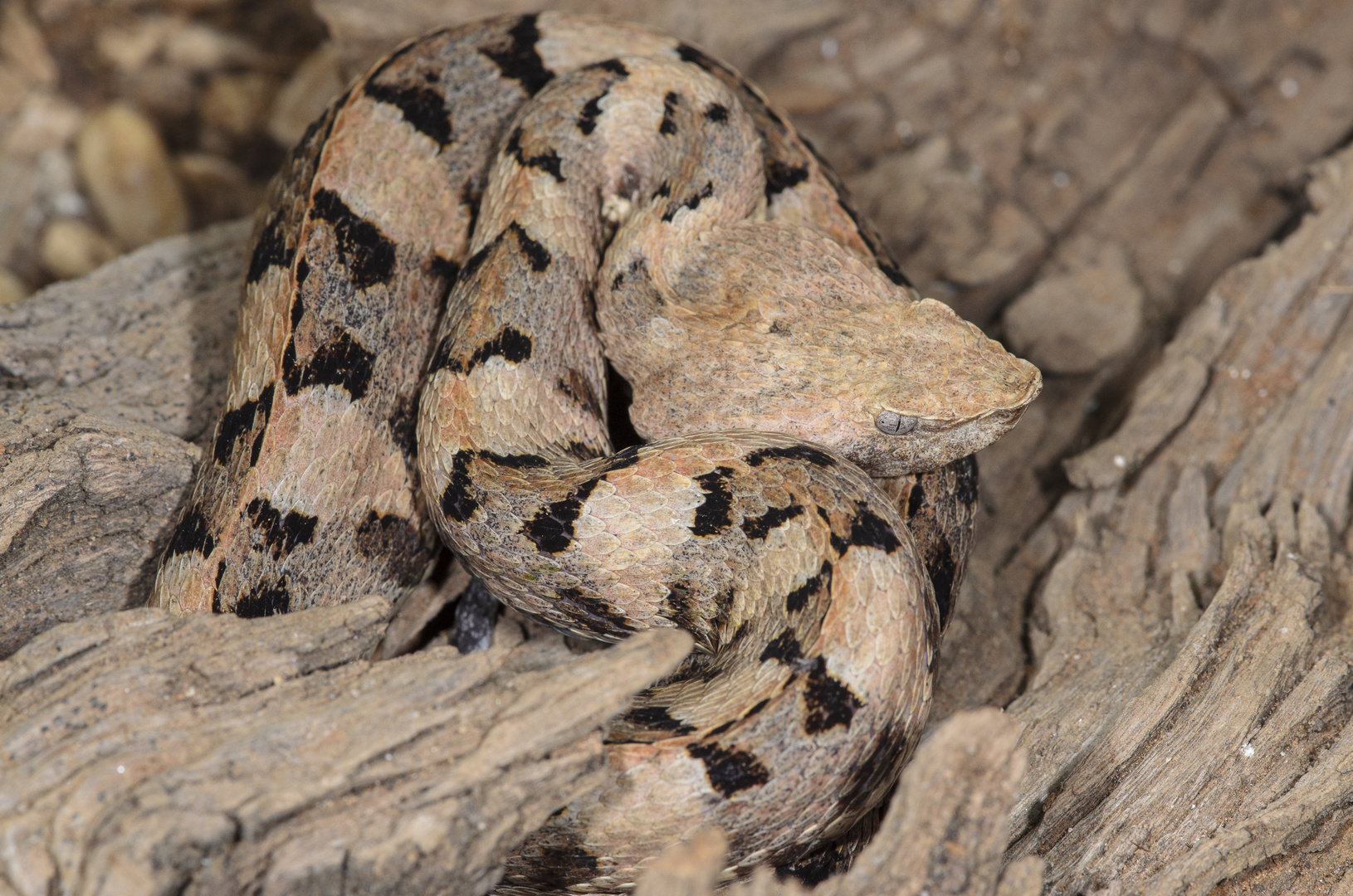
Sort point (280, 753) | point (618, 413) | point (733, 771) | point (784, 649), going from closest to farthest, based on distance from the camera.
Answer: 1. point (280, 753)
2. point (733, 771)
3. point (784, 649)
4. point (618, 413)

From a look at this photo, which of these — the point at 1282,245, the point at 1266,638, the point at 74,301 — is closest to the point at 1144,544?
the point at 1266,638

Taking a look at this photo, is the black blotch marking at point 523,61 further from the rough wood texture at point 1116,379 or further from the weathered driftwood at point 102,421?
the weathered driftwood at point 102,421

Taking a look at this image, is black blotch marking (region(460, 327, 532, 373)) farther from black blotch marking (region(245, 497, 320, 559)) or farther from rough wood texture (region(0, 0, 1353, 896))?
rough wood texture (region(0, 0, 1353, 896))

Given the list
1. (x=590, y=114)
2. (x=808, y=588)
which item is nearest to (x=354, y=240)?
(x=590, y=114)

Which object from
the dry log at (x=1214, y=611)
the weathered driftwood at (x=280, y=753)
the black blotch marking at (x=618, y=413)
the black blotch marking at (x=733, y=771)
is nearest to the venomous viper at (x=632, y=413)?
the black blotch marking at (x=733, y=771)

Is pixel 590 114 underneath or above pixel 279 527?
above

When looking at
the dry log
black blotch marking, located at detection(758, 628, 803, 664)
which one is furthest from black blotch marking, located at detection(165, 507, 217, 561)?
the dry log

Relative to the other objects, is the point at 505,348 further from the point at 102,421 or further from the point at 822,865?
the point at 822,865

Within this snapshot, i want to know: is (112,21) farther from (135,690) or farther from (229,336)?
(135,690)
